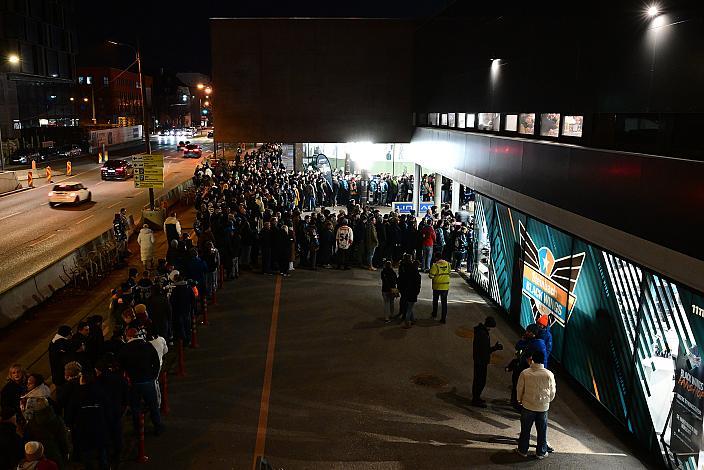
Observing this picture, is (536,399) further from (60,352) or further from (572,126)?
(60,352)

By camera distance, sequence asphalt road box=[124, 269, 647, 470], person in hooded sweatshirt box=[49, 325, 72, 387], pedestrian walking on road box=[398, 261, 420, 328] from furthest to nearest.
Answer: pedestrian walking on road box=[398, 261, 420, 328], person in hooded sweatshirt box=[49, 325, 72, 387], asphalt road box=[124, 269, 647, 470]

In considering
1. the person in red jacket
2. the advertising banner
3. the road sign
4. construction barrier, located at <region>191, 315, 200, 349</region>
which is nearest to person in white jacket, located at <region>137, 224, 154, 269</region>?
the road sign

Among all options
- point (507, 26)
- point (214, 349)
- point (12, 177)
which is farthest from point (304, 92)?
point (12, 177)

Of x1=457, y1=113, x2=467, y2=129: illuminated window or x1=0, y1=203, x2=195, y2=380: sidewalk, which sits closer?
x1=0, y1=203, x2=195, y2=380: sidewalk

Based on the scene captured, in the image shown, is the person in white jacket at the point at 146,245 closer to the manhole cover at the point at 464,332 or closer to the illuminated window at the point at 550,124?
the manhole cover at the point at 464,332

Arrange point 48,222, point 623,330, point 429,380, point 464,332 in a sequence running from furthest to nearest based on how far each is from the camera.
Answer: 1. point 48,222
2. point 464,332
3. point 429,380
4. point 623,330

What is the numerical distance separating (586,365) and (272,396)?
538 centimetres

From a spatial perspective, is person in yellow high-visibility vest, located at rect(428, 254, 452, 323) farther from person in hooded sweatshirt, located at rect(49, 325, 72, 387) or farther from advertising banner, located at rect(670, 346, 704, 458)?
person in hooded sweatshirt, located at rect(49, 325, 72, 387)

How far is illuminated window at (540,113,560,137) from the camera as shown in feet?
38.9

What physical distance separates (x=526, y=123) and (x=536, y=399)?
7.33 meters

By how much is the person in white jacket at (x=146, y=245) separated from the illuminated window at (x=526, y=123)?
10.9 meters

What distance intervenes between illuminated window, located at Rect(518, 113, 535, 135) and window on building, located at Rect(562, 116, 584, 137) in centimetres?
164

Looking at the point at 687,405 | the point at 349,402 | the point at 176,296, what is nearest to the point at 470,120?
the point at 176,296

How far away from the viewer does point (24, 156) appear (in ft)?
179
